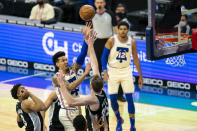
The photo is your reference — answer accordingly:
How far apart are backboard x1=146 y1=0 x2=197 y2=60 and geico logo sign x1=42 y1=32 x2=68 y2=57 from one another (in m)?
4.62

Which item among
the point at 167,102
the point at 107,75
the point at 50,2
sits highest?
the point at 50,2

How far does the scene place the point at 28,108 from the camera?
8.45 meters

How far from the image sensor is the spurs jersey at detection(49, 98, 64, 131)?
8.65m

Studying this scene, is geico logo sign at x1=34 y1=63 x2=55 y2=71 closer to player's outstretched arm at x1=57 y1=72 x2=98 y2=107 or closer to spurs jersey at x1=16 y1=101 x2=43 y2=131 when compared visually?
spurs jersey at x1=16 y1=101 x2=43 y2=131

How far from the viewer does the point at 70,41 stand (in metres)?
15.1

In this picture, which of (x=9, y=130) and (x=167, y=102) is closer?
(x=9, y=130)

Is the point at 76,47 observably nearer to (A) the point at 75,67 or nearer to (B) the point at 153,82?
(B) the point at 153,82

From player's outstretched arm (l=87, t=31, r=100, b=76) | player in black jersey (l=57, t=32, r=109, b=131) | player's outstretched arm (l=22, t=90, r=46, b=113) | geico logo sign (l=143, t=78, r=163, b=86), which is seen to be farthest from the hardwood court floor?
player's outstretched arm (l=87, t=31, r=100, b=76)

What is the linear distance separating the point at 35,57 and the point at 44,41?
2.14 feet

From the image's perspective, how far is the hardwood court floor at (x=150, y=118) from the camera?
1100 centimetres

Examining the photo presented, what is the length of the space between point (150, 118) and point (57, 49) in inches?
180

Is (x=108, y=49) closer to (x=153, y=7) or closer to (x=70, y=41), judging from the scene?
(x=153, y=7)

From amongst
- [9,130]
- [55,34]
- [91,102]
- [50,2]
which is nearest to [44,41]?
[55,34]

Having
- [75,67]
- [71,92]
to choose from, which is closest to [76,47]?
[75,67]
